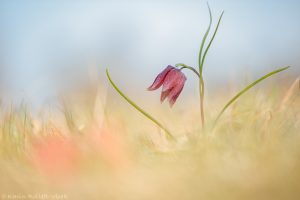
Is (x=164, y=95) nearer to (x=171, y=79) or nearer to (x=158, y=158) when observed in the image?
(x=171, y=79)

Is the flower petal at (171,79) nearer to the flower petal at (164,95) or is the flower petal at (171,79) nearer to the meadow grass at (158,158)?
the flower petal at (164,95)

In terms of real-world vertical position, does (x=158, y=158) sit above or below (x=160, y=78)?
below

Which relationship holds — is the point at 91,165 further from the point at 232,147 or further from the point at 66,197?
the point at 232,147

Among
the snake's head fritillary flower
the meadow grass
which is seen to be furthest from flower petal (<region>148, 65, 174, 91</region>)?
the meadow grass

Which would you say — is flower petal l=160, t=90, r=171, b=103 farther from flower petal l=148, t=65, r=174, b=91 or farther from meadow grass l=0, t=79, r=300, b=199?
meadow grass l=0, t=79, r=300, b=199

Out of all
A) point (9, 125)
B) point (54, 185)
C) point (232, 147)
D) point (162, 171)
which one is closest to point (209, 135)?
point (232, 147)

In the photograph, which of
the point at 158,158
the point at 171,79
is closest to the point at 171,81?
the point at 171,79
